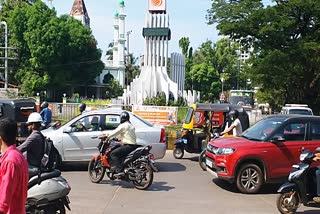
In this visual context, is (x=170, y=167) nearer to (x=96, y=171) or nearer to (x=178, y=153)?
(x=178, y=153)

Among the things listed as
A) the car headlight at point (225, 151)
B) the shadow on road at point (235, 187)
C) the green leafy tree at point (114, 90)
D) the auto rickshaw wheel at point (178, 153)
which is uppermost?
the green leafy tree at point (114, 90)

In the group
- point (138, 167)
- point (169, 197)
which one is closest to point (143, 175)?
point (138, 167)

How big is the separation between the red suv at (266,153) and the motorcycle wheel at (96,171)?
96.6 inches

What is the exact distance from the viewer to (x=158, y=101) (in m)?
39.1

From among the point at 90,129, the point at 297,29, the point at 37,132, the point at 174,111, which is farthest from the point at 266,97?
the point at 37,132

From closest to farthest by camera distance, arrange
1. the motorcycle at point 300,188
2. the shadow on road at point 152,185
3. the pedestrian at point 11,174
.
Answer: the pedestrian at point 11,174 < the motorcycle at point 300,188 < the shadow on road at point 152,185

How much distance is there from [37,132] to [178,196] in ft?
11.8

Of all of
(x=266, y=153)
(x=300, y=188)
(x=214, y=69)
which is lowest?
(x=300, y=188)

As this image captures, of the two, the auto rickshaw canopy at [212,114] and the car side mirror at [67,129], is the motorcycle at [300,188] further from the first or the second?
the auto rickshaw canopy at [212,114]

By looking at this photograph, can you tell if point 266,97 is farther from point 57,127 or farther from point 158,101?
point 57,127

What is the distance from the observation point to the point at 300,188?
7.38 metres

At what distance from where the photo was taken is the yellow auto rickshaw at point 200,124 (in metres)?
13.7

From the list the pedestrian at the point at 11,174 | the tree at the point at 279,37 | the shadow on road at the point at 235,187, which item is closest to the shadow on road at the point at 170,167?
the shadow on road at the point at 235,187

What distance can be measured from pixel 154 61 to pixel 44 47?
18674 mm
